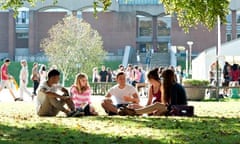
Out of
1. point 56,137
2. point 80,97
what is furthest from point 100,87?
point 56,137

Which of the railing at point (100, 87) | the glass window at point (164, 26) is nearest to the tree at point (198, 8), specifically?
the railing at point (100, 87)

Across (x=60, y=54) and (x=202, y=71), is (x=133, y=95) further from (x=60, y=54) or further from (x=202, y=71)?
(x=60, y=54)

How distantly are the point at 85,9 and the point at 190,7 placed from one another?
59.2m

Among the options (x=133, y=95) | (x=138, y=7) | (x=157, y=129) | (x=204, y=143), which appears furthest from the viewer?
(x=138, y=7)

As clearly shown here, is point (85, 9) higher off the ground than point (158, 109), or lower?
higher

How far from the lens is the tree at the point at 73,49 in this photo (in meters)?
53.8

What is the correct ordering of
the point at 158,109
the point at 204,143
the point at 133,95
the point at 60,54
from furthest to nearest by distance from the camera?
the point at 60,54, the point at 133,95, the point at 158,109, the point at 204,143

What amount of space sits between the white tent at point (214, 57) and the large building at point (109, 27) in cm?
3686

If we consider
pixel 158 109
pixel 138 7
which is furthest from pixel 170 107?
pixel 138 7

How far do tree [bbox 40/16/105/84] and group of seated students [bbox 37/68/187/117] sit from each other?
129 ft

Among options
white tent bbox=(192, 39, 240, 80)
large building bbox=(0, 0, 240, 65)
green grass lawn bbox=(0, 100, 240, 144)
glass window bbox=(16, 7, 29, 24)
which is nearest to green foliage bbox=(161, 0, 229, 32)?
green grass lawn bbox=(0, 100, 240, 144)

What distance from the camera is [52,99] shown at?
40.6 feet

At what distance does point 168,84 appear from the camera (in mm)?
12047

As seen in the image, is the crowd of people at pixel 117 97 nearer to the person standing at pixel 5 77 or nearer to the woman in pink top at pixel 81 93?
the woman in pink top at pixel 81 93
